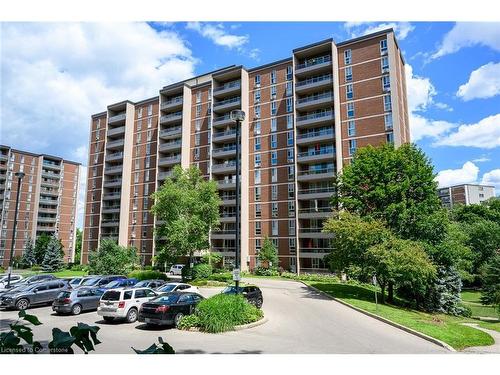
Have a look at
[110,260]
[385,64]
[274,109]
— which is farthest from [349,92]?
[110,260]

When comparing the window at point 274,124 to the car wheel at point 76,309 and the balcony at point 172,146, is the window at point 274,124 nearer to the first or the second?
the balcony at point 172,146

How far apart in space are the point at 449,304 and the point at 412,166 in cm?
1198

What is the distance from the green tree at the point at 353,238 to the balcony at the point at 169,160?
128ft

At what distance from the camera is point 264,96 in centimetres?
5588

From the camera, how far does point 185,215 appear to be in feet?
131

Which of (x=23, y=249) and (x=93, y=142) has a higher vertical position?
(x=93, y=142)

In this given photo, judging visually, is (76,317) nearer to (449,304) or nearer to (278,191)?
(449,304)

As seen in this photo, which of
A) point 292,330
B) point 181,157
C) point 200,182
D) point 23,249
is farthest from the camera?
point 23,249

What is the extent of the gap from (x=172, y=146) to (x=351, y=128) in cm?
3112

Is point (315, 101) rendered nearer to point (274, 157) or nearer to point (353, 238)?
point (274, 157)

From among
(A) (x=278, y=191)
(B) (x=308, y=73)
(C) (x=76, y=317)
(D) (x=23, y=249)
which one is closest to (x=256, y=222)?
(A) (x=278, y=191)

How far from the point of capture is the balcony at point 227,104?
56938 mm

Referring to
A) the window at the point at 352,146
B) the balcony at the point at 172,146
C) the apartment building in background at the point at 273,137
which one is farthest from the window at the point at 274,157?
the balcony at the point at 172,146

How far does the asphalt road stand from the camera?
12336 mm
